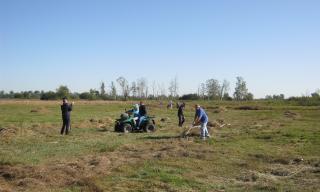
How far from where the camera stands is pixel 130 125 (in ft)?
88.0

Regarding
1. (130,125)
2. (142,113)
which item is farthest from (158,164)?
(142,113)

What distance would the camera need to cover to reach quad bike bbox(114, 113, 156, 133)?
26578 mm

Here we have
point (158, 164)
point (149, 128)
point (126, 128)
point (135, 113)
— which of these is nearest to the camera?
point (158, 164)

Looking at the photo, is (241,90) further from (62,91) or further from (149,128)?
(149,128)

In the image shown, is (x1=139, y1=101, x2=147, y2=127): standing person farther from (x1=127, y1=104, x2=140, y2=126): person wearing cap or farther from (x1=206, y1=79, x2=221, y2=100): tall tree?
(x1=206, y1=79, x2=221, y2=100): tall tree

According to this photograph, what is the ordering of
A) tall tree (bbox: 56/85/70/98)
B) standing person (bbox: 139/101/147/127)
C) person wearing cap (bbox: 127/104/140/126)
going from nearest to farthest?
person wearing cap (bbox: 127/104/140/126)
standing person (bbox: 139/101/147/127)
tall tree (bbox: 56/85/70/98)

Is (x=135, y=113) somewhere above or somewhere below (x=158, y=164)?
above

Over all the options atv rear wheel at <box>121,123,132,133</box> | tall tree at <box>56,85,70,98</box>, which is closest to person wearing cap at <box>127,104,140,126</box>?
Result: atv rear wheel at <box>121,123,132,133</box>

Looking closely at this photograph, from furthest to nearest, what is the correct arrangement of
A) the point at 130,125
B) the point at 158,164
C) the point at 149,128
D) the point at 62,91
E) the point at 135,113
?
the point at 62,91 → the point at 149,128 → the point at 135,113 → the point at 130,125 → the point at 158,164

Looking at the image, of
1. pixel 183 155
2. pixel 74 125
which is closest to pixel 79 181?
pixel 183 155

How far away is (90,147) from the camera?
19328mm

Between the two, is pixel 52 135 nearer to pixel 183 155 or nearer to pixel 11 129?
pixel 11 129

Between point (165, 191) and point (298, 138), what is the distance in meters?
13.5

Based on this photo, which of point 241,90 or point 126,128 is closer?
point 126,128
